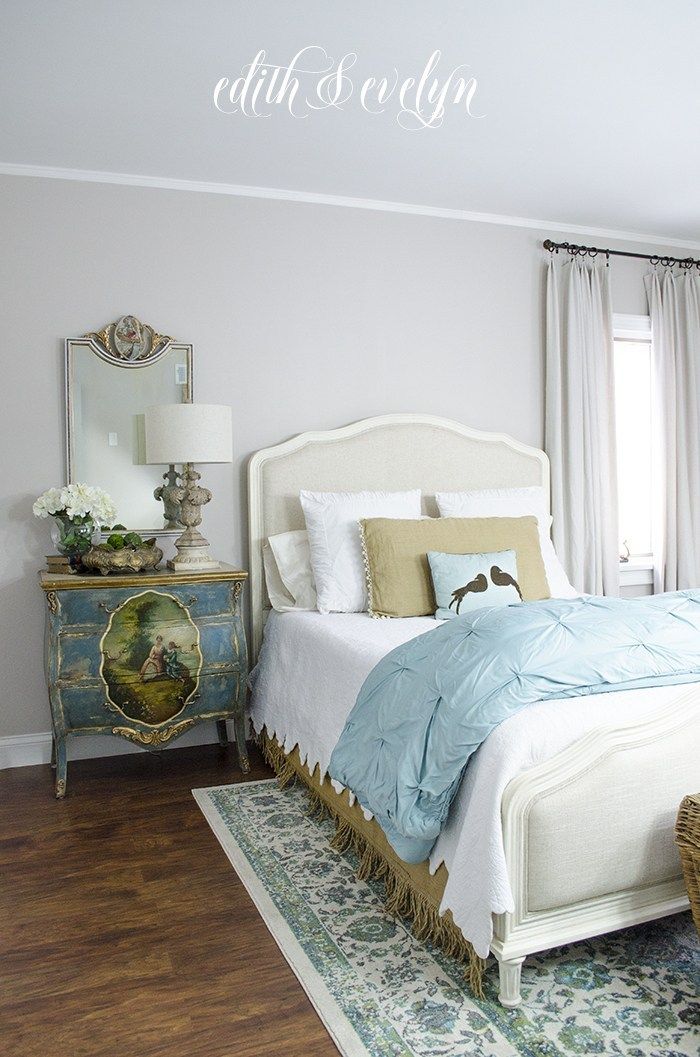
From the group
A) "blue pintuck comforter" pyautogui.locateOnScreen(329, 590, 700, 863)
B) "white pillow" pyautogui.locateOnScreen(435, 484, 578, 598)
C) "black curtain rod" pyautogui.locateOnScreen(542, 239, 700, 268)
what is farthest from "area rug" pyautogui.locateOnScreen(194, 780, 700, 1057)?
"black curtain rod" pyautogui.locateOnScreen(542, 239, 700, 268)

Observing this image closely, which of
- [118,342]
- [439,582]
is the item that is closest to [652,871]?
[439,582]

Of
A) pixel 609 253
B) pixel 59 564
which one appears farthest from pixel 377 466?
pixel 609 253

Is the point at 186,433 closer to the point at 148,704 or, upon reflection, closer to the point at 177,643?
the point at 177,643

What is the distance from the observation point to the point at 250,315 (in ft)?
13.3

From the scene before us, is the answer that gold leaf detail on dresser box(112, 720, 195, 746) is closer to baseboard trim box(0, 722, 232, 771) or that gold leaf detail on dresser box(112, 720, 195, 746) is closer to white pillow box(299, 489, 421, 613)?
baseboard trim box(0, 722, 232, 771)

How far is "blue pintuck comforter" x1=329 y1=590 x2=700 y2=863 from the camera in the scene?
208 centimetres

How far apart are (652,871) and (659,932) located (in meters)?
0.29

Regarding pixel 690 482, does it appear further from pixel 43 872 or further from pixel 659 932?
pixel 43 872

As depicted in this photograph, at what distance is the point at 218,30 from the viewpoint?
2.59 metres

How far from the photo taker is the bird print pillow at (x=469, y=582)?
3432mm

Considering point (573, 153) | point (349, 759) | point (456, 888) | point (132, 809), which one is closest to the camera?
point (456, 888)

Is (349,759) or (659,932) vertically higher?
(349,759)

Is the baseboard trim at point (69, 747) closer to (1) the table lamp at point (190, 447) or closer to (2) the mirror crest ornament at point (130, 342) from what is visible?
(1) the table lamp at point (190, 447)

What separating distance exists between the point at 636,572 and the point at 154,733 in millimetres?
2797
